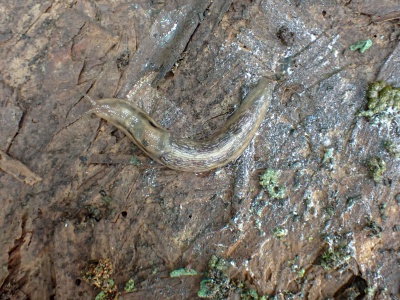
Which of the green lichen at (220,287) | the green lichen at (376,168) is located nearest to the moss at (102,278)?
the green lichen at (220,287)

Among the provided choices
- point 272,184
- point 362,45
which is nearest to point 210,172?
point 272,184

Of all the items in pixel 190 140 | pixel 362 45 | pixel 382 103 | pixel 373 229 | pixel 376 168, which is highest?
pixel 190 140

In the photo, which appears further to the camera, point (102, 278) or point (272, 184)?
point (272, 184)

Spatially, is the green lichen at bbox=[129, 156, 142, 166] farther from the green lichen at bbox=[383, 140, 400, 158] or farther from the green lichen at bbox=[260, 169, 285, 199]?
the green lichen at bbox=[383, 140, 400, 158]

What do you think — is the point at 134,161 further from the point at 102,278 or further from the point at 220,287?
the point at 220,287

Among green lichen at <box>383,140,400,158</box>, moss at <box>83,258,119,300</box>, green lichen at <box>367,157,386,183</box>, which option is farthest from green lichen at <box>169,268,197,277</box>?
green lichen at <box>383,140,400,158</box>

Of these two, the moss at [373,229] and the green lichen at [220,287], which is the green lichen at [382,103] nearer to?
the moss at [373,229]
